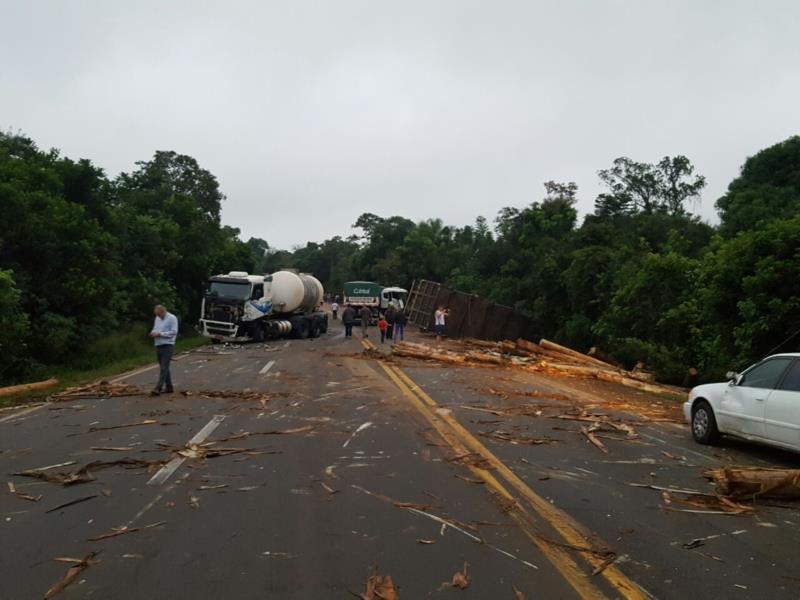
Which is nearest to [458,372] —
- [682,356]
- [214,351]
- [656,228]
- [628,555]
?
[682,356]

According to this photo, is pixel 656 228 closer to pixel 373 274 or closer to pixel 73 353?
pixel 73 353

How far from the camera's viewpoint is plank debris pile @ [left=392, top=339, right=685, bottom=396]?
709 inches

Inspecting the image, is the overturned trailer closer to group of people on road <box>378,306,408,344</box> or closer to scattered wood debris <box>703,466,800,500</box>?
group of people on road <box>378,306,408,344</box>

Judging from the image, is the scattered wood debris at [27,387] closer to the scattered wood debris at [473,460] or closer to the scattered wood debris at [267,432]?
the scattered wood debris at [267,432]

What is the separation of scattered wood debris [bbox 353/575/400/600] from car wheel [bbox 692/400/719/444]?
6635 millimetres

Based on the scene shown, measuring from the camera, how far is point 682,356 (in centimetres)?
2077

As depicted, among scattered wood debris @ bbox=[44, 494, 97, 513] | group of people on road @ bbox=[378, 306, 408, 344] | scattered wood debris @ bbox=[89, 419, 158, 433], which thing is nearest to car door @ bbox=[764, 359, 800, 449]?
scattered wood debris @ bbox=[44, 494, 97, 513]

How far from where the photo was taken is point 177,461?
7.79 meters

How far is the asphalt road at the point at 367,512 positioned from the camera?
180 inches

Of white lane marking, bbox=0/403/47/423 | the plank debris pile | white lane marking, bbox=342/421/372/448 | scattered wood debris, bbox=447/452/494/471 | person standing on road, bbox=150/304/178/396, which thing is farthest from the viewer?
the plank debris pile

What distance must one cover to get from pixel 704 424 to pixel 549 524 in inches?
199

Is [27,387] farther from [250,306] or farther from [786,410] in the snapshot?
[250,306]

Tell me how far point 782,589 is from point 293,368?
15681mm

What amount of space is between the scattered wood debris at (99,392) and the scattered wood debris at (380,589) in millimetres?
10411
